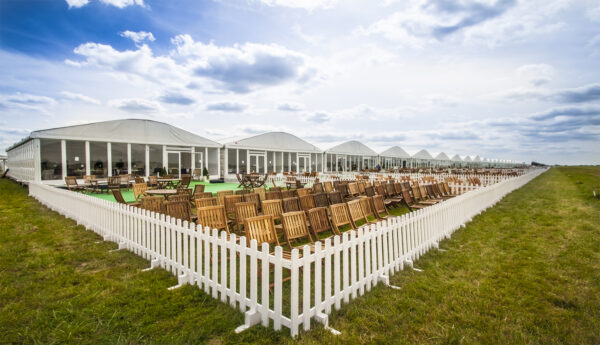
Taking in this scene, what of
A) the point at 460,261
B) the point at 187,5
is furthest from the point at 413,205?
the point at 187,5

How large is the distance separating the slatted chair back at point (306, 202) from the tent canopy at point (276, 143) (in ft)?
50.0

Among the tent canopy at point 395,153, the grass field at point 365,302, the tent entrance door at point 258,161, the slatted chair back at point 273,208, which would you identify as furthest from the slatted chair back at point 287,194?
the tent canopy at point 395,153

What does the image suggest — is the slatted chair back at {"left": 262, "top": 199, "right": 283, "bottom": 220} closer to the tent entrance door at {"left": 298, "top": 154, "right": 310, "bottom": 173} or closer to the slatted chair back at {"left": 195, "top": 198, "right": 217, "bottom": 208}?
the slatted chair back at {"left": 195, "top": 198, "right": 217, "bottom": 208}

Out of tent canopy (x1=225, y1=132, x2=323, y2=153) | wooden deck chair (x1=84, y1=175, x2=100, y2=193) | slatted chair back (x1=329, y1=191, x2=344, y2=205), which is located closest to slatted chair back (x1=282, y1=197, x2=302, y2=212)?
slatted chair back (x1=329, y1=191, x2=344, y2=205)

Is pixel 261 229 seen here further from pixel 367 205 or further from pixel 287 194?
pixel 287 194

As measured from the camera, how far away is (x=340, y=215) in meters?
4.72

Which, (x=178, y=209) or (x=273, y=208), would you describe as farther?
(x=273, y=208)

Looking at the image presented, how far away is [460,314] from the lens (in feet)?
9.01

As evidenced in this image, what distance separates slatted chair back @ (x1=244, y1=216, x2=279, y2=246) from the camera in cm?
338

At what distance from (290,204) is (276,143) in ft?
57.9

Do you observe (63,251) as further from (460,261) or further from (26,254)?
(460,261)

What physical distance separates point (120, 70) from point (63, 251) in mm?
9733

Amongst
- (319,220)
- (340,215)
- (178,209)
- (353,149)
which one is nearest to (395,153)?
(353,149)

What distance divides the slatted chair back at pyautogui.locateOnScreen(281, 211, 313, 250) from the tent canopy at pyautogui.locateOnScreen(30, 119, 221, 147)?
1566 centimetres
